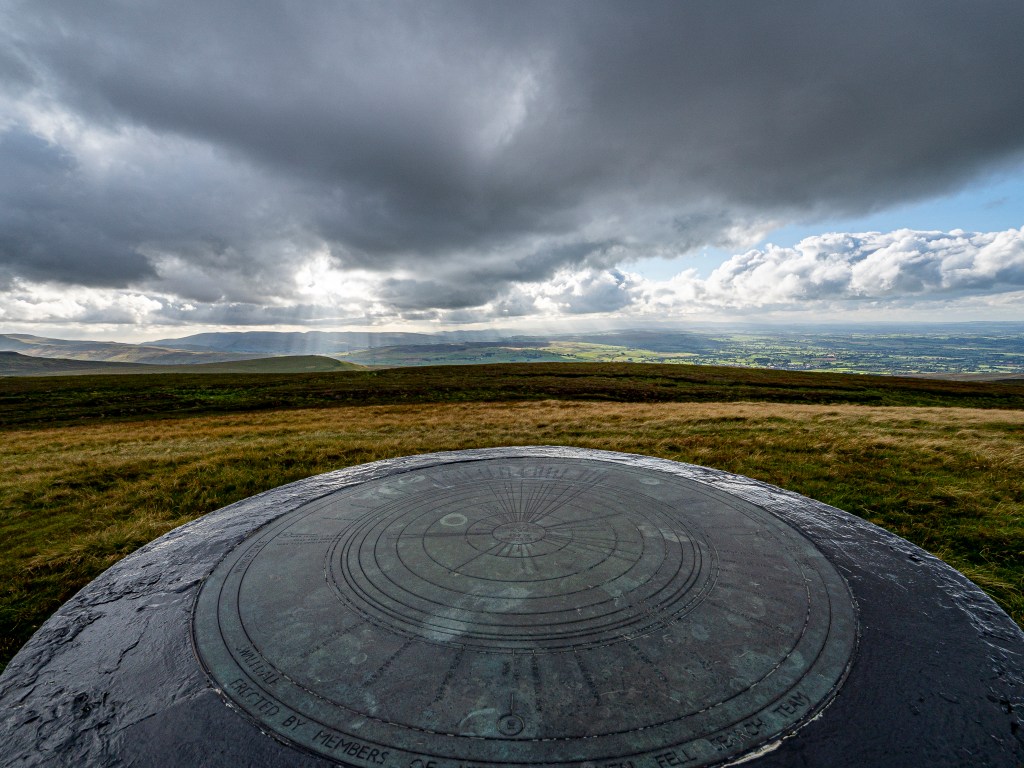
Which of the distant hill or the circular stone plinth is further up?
the circular stone plinth

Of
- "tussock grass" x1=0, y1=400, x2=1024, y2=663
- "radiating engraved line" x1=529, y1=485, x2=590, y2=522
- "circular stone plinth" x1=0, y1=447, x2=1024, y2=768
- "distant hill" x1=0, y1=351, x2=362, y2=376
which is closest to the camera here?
"circular stone plinth" x1=0, y1=447, x2=1024, y2=768

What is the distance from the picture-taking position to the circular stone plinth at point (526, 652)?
256cm

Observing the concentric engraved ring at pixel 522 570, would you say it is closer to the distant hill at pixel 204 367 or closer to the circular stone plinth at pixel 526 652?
the circular stone plinth at pixel 526 652

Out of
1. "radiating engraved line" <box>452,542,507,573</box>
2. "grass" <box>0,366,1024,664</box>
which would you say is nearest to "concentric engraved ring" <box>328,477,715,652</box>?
"radiating engraved line" <box>452,542,507,573</box>

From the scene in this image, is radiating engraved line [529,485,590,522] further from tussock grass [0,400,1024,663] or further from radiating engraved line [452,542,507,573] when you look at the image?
tussock grass [0,400,1024,663]

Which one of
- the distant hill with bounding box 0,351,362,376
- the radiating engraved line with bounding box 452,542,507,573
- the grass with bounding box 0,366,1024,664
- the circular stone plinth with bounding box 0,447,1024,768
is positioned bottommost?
the distant hill with bounding box 0,351,362,376

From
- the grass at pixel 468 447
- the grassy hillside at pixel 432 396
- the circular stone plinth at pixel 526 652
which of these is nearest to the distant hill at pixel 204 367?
the grassy hillside at pixel 432 396

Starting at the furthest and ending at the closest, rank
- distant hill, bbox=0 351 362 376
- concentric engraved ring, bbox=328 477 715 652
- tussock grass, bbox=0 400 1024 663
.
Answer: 1. distant hill, bbox=0 351 362 376
2. tussock grass, bbox=0 400 1024 663
3. concentric engraved ring, bbox=328 477 715 652

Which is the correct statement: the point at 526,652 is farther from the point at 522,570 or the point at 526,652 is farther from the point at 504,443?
the point at 504,443

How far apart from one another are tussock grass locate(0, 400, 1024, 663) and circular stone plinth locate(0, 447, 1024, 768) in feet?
6.11

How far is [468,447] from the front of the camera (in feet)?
41.8

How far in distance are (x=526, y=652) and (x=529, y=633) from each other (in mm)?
183

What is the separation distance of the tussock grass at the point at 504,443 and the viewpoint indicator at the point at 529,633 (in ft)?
8.95

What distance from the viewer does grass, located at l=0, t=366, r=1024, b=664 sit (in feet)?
19.4
